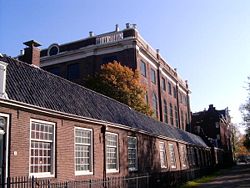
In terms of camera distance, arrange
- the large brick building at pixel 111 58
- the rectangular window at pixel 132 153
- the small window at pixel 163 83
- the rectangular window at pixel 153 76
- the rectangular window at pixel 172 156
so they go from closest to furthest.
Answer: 1. the rectangular window at pixel 132 153
2. the rectangular window at pixel 172 156
3. the large brick building at pixel 111 58
4. the rectangular window at pixel 153 76
5. the small window at pixel 163 83

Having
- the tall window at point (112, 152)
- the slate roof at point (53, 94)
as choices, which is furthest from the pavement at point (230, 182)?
the tall window at point (112, 152)

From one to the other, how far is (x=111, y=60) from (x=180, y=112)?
92.4 feet

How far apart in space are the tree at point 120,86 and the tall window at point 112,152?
56.1 feet

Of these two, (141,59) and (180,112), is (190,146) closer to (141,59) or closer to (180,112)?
(141,59)

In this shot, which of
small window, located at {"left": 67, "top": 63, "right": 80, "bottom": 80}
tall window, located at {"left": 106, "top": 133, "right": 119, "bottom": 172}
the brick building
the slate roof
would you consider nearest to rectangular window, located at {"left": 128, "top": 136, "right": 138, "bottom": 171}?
the brick building

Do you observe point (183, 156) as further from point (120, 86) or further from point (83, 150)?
point (83, 150)

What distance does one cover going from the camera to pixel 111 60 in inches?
1783

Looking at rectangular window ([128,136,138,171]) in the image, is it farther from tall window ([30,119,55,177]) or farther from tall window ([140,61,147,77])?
tall window ([140,61,147,77])

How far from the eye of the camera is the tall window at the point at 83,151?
1588cm

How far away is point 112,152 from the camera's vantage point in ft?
62.7

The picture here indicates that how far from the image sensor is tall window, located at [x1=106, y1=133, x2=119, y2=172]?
1856cm

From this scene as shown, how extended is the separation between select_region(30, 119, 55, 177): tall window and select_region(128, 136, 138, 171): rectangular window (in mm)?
7915

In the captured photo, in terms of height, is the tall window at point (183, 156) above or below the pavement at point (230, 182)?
above

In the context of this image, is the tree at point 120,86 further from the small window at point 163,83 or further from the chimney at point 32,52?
the small window at point 163,83
